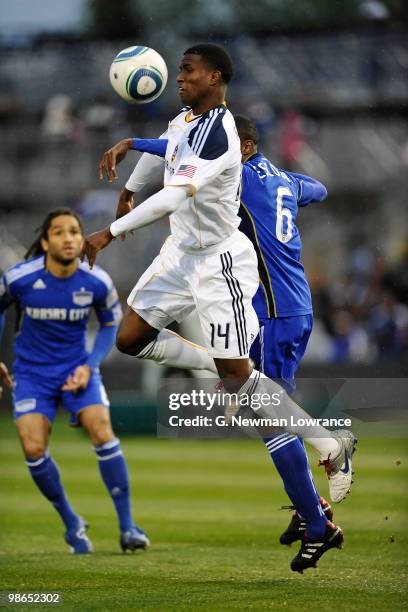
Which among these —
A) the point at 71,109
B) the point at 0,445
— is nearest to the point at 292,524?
the point at 0,445

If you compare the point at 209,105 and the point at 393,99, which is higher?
the point at 393,99

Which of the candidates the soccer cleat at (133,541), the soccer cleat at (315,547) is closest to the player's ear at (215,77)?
the soccer cleat at (315,547)

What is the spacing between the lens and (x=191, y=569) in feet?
23.3

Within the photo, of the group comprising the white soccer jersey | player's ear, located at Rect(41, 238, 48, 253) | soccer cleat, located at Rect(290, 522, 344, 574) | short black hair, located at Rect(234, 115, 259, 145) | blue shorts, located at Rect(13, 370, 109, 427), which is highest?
short black hair, located at Rect(234, 115, 259, 145)

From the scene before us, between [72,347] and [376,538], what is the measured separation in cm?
272

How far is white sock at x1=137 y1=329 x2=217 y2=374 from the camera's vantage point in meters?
6.96

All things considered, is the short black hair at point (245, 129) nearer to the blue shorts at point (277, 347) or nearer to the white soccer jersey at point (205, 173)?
the white soccer jersey at point (205, 173)

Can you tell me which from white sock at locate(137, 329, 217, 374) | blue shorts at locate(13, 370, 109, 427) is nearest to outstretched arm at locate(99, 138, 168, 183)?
white sock at locate(137, 329, 217, 374)

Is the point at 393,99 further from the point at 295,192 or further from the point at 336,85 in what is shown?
the point at 295,192

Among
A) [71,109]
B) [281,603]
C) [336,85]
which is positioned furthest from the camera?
[336,85]

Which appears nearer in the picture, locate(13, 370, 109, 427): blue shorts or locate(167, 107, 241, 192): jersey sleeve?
locate(167, 107, 241, 192): jersey sleeve

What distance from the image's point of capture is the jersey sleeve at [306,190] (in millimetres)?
7266

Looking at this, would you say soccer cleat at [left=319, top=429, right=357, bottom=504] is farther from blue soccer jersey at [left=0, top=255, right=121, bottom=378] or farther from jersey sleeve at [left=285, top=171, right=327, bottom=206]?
blue soccer jersey at [left=0, top=255, right=121, bottom=378]

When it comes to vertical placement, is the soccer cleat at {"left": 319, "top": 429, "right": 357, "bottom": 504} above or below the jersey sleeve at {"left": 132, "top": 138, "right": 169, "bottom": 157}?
below
